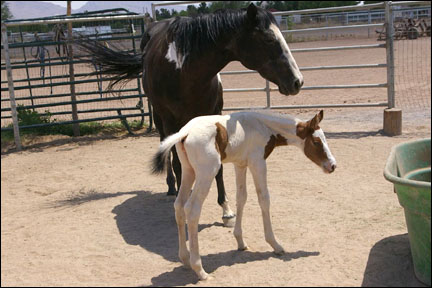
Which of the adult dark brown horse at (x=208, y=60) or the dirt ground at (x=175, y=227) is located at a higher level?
the adult dark brown horse at (x=208, y=60)

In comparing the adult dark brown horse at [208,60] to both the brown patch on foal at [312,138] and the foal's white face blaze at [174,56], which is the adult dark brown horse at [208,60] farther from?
the brown patch on foal at [312,138]

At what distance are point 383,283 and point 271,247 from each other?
36.4 inches

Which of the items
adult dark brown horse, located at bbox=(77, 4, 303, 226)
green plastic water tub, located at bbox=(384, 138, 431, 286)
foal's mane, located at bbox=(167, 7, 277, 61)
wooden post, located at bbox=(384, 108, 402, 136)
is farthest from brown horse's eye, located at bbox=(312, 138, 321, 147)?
wooden post, located at bbox=(384, 108, 402, 136)

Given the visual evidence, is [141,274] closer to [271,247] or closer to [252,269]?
[252,269]

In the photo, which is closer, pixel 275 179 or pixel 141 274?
pixel 141 274

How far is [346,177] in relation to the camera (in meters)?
5.51

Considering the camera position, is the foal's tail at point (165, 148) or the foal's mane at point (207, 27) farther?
the foal's mane at point (207, 27)

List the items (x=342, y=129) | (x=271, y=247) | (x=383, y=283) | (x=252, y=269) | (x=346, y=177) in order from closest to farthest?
(x=383, y=283)
(x=252, y=269)
(x=271, y=247)
(x=346, y=177)
(x=342, y=129)

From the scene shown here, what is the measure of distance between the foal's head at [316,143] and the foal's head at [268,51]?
52 cm

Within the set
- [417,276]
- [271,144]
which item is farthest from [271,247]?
[417,276]

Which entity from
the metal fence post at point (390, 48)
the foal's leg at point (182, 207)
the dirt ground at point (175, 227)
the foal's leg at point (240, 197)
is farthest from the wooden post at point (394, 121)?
the foal's leg at point (182, 207)

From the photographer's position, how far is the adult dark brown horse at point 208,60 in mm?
3986

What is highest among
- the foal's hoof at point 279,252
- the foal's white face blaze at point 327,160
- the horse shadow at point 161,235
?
the foal's white face blaze at point 327,160

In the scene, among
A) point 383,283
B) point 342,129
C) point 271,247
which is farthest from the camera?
point 342,129
